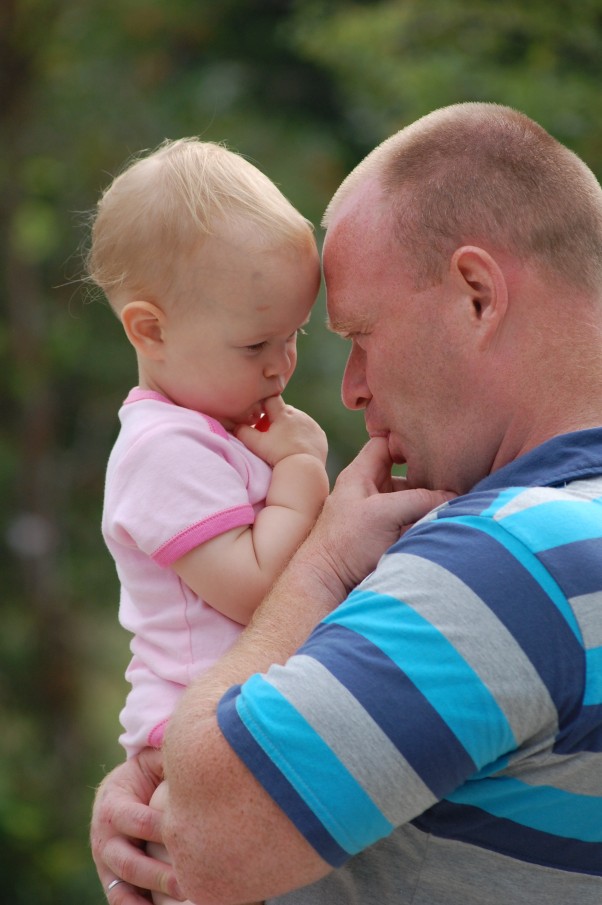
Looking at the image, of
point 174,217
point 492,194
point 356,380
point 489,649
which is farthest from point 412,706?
point 174,217

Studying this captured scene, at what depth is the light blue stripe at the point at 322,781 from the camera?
1.54m

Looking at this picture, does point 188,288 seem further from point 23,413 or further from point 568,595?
point 23,413

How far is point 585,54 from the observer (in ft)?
15.3

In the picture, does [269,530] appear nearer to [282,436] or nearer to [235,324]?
[282,436]

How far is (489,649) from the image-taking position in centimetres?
155

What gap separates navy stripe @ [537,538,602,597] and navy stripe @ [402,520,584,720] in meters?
0.03

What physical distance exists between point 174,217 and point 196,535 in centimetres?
57

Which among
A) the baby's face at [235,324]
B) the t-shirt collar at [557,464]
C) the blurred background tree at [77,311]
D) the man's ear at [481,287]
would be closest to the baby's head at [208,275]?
the baby's face at [235,324]

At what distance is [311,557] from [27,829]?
581cm

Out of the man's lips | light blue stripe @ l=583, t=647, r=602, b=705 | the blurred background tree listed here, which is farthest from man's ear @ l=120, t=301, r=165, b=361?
the blurred background tree

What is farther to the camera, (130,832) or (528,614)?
(130,832)

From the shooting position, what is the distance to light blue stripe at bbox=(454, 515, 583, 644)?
5.10 ft

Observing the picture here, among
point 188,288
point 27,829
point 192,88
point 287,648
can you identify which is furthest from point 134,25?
point 287,648

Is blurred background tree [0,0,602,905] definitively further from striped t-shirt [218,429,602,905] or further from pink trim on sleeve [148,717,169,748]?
striped t-shirt [218,429,602,905]
